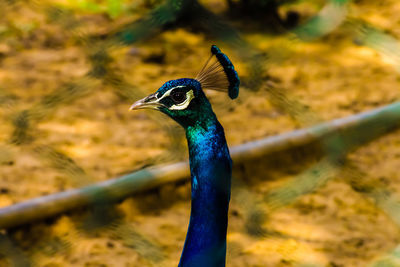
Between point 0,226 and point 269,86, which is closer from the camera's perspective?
point 0,226

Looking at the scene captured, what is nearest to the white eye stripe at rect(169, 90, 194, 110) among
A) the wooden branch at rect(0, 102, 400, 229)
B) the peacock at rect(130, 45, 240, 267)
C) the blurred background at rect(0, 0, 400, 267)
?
the peacock at rect(130, 45, 240, 267)

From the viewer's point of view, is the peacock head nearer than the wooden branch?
Yes

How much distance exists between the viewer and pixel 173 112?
86 centimetres

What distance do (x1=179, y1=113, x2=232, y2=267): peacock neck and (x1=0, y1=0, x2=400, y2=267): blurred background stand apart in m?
0.19

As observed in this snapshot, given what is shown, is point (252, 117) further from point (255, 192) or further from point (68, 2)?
point (68, 2)

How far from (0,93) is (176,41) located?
2.36ft

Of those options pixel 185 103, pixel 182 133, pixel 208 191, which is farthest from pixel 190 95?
pixel 182 133

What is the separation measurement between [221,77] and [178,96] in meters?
0.07

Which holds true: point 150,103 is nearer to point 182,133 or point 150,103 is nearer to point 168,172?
point 168,172

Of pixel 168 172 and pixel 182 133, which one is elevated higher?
pixel 182 133

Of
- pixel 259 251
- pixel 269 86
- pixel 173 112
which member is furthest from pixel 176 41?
pixel 173 112

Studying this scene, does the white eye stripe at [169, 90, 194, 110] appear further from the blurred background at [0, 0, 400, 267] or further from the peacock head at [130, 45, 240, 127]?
the blurred background at [0, 0, 400, 267]

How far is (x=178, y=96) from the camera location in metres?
0.85

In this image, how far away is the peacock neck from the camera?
850 millimetres
